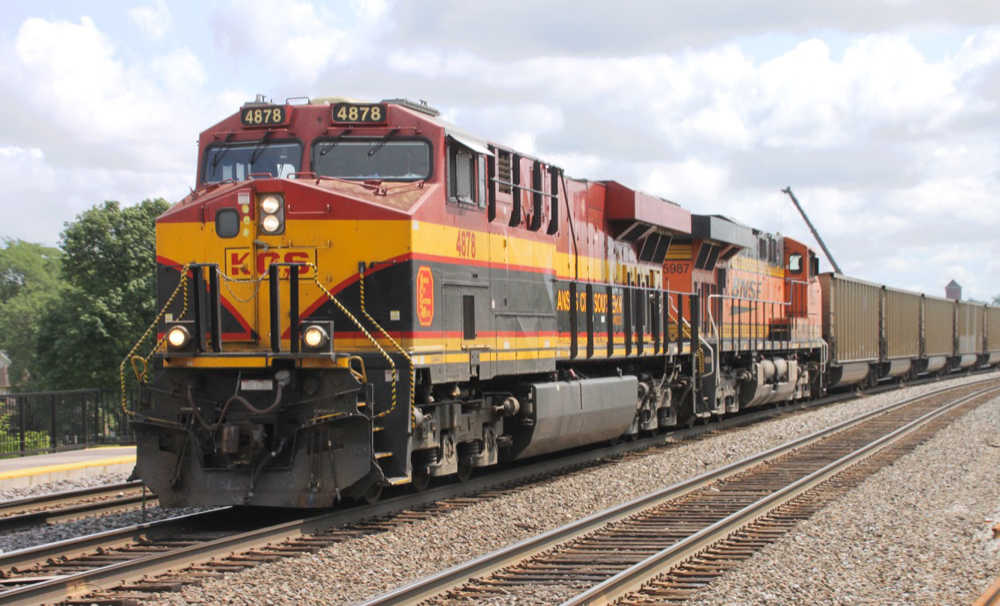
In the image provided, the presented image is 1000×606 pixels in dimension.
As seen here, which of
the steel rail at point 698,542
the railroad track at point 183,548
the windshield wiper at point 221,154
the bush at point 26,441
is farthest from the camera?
the bush at point 26,441

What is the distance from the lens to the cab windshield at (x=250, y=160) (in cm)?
1022

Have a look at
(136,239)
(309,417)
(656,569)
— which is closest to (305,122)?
(309,417)

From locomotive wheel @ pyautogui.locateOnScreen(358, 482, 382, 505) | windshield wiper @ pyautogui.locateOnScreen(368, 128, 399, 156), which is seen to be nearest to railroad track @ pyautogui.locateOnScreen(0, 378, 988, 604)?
locomotive wheel @ pyautogui.locateOnScreen(358, 482, 382, 505)

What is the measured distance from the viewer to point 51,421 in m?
16.8

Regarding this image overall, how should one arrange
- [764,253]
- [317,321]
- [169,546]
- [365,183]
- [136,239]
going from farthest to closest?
[136,239] → [764,253] → [365,183] → [317,321] → [169,546]

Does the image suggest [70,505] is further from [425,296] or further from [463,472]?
[425,296]

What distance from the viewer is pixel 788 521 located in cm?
1012

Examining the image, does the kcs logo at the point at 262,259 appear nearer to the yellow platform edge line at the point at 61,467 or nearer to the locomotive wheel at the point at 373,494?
the locomotive wheel at the point at 373,494

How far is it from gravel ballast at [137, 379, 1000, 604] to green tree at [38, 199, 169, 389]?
31970 millimetres

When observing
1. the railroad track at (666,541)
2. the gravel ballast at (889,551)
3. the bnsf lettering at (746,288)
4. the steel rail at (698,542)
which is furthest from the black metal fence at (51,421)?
the bnsf lettering at (746,288)

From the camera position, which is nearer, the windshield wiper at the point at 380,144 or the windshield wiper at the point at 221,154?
the windshield wiper at the point at 380,144

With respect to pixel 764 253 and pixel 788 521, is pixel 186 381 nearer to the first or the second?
pixel 788 521

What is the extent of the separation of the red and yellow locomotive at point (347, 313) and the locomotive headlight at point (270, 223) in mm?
13

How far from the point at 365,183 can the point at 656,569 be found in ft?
14.7
